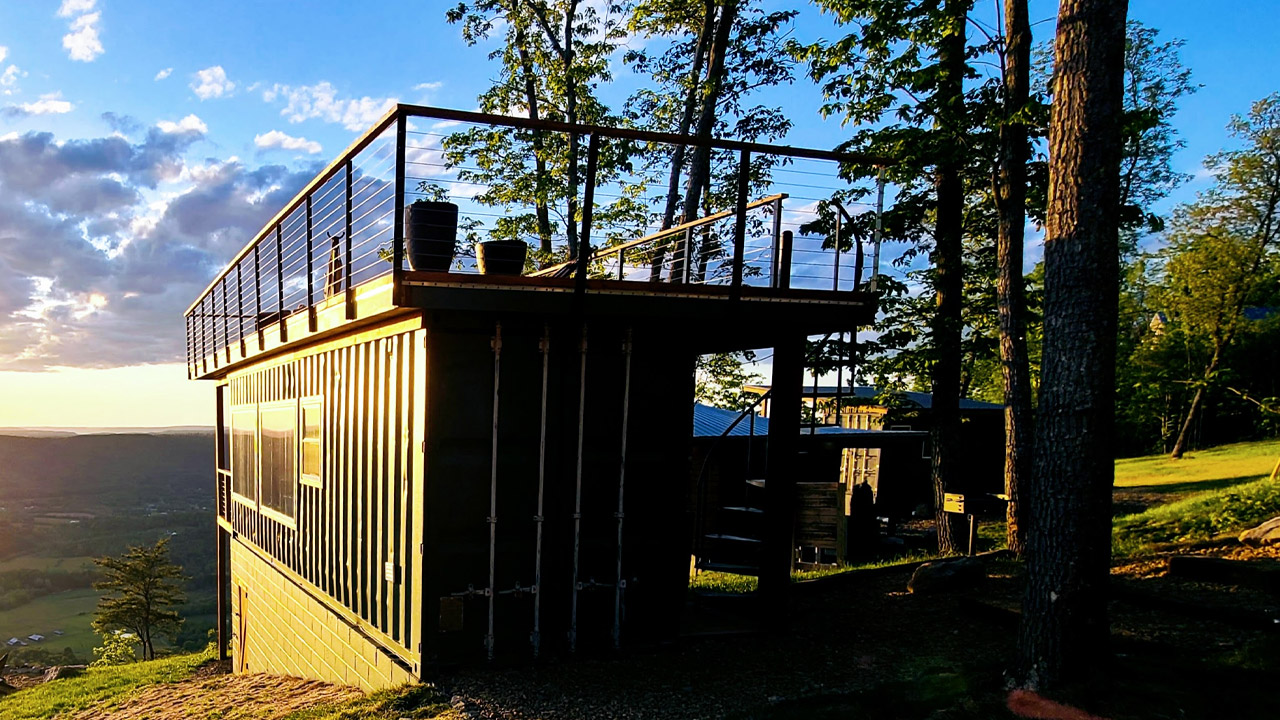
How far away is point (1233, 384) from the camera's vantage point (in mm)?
27578

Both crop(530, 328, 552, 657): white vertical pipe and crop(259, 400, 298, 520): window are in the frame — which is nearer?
crop(530, 328, 552, 657): white vertical pipe

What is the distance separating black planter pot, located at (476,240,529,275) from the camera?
23.5 ft

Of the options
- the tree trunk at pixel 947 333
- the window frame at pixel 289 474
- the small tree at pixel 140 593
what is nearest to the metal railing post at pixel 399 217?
the window frame at pixel 289 474

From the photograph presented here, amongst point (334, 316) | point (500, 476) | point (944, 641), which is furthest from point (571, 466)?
point (944, 641)

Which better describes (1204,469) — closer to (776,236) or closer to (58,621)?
(776,236)

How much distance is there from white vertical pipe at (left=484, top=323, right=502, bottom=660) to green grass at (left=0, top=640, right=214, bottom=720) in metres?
7.75

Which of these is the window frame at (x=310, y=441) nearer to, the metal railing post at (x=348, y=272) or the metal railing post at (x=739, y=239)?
the metal railing post at (x=348, y=272)

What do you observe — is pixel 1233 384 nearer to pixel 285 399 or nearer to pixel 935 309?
pixel 935 309

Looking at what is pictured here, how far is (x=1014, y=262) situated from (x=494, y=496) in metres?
6.98

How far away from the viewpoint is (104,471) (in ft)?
364

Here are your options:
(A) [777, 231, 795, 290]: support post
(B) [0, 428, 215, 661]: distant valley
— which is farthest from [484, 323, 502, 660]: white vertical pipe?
(B) [0, 428, 215, 661]: distant valley

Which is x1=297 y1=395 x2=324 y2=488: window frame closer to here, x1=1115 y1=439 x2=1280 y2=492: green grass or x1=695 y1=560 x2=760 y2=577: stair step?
x1=695 y1=560 x2=760 y2=577: stair step

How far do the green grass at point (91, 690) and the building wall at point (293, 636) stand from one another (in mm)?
1490

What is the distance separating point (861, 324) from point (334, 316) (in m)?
4.71
